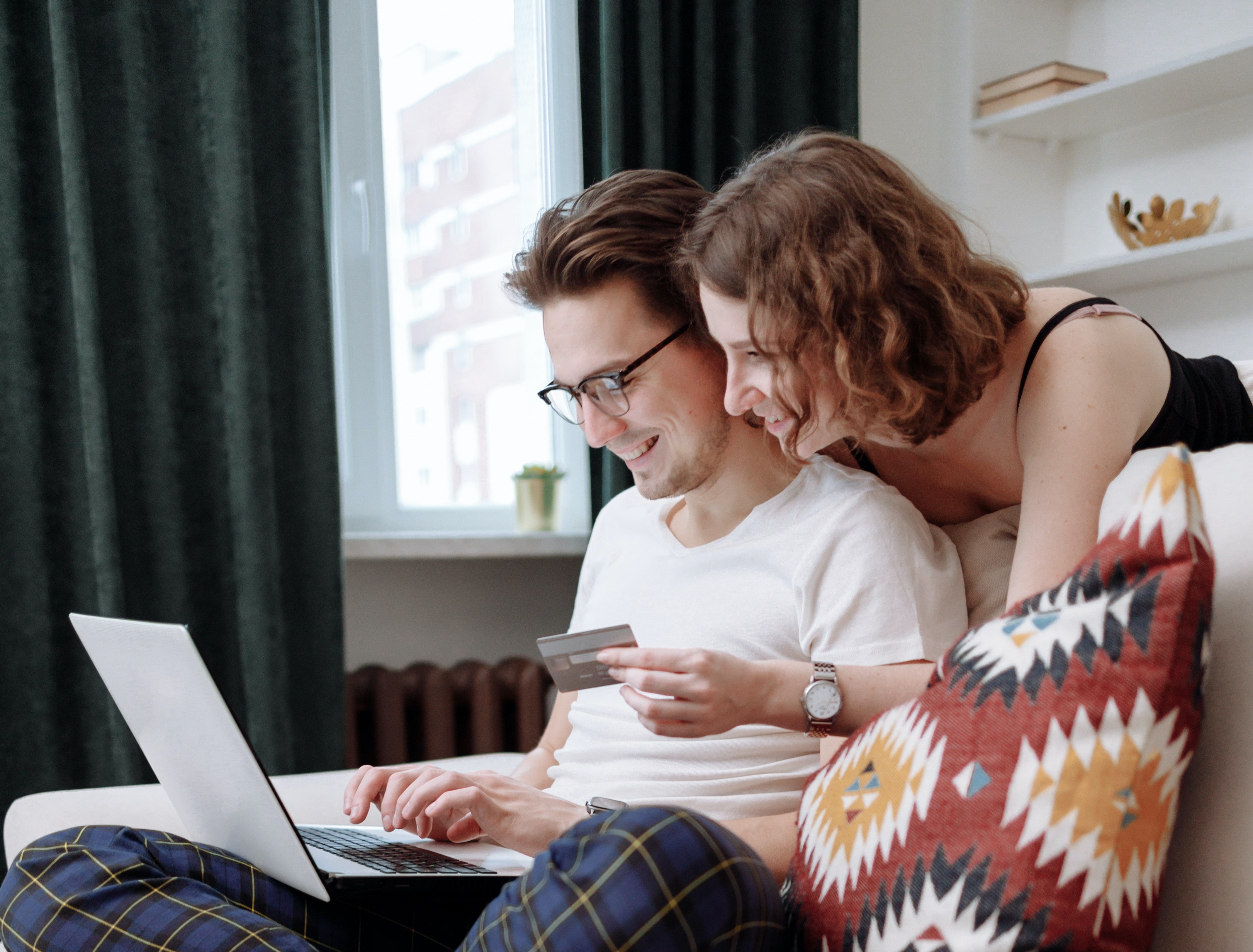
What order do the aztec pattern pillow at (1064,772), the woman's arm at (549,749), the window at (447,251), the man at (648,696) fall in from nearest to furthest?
the aztec pattern pillow at (1064,772), the man at (648,696), the woman's arm at (549,749), the window at (447,251)

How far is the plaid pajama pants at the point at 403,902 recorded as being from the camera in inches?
25.4

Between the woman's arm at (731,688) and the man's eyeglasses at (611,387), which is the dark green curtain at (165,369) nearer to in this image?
the man's eyeglasses at (611,387)

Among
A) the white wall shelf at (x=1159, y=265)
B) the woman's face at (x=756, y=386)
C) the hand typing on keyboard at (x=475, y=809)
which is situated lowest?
the hand typing on keyboard at (x=475, y=809)

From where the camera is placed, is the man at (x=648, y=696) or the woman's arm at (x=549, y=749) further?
the woman's arm at (x=549, y=749)

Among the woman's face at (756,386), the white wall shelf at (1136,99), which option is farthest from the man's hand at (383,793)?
the white wall shelf at (1136,99)

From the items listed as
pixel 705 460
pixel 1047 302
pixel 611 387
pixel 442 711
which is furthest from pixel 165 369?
pixel 1047 302

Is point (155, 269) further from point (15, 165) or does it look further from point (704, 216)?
point (704, 216)

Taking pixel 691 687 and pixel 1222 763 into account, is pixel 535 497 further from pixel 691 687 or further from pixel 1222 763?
pixel 1222 763

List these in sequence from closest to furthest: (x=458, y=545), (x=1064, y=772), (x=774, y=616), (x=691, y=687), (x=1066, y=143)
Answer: (x=1064, y=772) → (x=691, y=687) → (x=774, y=616) → (x=458, y=545) → (x=1066, y=143)

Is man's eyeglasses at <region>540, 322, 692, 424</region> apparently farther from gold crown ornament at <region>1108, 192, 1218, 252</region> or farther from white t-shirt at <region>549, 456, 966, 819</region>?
gold crown ornament at <region>1108, 192, 1218, 252</region>

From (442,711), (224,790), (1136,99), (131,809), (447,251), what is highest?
(1136,99)

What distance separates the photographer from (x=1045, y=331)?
3.56 ft

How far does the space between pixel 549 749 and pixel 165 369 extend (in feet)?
3.60

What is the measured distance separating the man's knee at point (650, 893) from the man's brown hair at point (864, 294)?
1.70 ft
